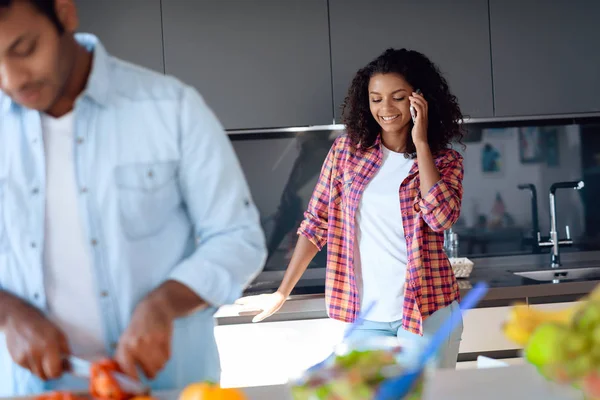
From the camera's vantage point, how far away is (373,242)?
200 centimetres

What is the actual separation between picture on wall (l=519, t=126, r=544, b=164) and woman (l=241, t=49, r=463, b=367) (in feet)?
3.57

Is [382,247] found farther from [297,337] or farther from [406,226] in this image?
[297,337]

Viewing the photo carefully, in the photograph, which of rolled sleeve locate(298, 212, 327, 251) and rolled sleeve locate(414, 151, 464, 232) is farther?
rolled sleeve locate(298, 212, 327, 251)

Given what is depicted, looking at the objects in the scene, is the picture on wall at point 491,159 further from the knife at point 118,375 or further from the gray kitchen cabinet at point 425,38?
the knife at point 118,375

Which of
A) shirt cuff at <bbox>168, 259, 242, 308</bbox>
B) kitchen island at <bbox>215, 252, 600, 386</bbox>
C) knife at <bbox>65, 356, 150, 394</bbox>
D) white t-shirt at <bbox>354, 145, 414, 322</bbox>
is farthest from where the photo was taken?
kitchen island at <bbox>215, 252, 600, 386</bbox>

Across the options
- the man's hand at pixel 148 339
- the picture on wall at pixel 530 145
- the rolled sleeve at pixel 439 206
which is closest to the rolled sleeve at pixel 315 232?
the rolled sleeve at pixel 439 206

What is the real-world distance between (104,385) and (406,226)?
1.24m

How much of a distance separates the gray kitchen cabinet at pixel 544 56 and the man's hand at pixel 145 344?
7.27 ft

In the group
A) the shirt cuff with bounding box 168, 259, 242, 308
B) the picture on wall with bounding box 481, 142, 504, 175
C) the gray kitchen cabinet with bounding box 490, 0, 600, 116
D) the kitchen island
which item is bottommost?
the kitchen island

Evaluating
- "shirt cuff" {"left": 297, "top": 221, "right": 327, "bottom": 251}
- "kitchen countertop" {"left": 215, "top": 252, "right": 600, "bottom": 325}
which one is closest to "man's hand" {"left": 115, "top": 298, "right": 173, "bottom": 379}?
"shirt cuff" {"left": 297, "top": 221, "right": 327, "bottom": 251}

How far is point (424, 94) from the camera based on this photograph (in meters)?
2.17

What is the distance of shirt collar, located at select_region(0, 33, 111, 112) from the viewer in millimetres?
1140

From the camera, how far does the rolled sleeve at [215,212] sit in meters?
1.11

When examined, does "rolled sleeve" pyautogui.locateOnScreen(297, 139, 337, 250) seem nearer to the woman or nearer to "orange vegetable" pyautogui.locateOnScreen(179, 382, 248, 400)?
the woman
